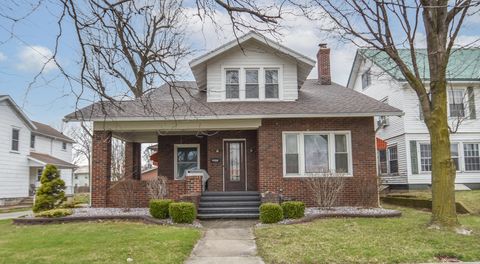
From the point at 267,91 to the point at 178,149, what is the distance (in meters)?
4.31

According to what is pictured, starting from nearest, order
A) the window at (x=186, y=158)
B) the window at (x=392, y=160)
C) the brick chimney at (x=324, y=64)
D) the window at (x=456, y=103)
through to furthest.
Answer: the window at (x=186, y=158) → the brick chimney at (x=324, y=64) → the window at (x=456, y=103) → the window at (x=392, y=160)

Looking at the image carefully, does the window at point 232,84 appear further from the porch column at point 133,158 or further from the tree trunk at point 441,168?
the tree trunk at point 441,168

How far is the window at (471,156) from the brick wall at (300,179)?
30.4 feet

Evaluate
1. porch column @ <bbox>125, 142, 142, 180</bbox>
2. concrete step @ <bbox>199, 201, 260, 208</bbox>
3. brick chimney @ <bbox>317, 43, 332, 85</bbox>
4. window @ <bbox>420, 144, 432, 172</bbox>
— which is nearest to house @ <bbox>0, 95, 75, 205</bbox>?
porch column @ <bbox>125, 142, 142, 180</bbox>

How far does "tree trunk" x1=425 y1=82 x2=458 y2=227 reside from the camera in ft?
31.2

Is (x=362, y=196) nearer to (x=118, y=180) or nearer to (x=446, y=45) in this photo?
(x=446, y=45)

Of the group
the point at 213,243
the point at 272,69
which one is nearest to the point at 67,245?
the point at 213,243

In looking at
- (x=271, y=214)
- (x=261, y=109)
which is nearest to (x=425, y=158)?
(x=261, y=109)

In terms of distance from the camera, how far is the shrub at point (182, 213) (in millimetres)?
11125

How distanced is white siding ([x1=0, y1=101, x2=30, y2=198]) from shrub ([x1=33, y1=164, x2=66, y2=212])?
10653 mm

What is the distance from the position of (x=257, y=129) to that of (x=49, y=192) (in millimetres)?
7351

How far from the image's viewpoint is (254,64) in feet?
50.5

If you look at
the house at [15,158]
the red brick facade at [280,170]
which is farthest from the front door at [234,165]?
the house at [15,158]

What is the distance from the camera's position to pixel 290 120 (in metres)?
14.2
